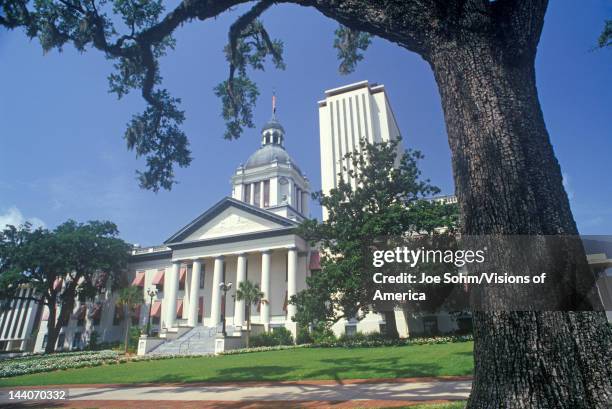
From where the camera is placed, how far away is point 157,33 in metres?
6.23

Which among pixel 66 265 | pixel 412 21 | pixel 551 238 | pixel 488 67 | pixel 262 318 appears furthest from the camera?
pixel 66 265

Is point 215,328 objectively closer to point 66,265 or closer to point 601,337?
point 66,265

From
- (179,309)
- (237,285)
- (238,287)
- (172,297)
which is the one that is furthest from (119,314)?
(238,287)

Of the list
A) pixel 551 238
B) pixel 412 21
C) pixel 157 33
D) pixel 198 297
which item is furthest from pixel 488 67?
pixel 198 297

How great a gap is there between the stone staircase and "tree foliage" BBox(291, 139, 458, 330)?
10.2m

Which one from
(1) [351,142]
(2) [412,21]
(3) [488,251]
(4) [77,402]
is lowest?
(4) [77,402]

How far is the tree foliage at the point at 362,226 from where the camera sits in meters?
23.0

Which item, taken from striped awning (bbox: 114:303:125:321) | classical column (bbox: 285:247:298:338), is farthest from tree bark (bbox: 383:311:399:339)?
striped awning (bbox: 114:303:125:321)

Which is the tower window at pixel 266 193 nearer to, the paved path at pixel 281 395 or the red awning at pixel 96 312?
the red awning at pixel 96 312

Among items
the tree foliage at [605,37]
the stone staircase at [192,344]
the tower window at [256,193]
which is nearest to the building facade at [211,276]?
the stone staircase at [192,344]

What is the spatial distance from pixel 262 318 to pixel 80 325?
2654 centimetres

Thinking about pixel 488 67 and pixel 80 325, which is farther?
pixel 80 325

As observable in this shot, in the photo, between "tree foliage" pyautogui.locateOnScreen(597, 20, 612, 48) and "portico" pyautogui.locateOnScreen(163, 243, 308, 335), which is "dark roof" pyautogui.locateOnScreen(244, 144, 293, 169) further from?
"tree foliage" pyautogui.locateOnScreen(597, 20, 612, 48)

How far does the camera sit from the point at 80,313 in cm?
4475
